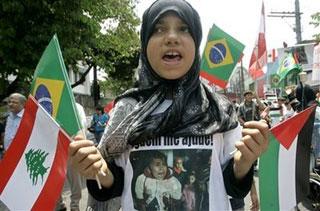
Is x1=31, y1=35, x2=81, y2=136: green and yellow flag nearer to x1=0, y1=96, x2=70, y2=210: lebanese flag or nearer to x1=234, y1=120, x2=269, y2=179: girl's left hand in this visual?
x1=0, y1=96, x2=70, y2=210: lebanese flag

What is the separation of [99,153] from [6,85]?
10.5 meters

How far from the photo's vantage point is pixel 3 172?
8.79 ft

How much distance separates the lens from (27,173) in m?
2.57

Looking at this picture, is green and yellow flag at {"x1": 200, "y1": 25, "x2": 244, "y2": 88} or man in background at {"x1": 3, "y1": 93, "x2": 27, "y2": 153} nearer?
man in background at {"x1": 3, "y1": 93, "x2": 27, "y2": 153}

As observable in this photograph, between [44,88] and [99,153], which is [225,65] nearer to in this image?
[44,88]

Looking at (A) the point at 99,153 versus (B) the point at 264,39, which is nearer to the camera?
(A) the point at 99,153

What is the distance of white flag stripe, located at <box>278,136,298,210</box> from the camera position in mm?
2398

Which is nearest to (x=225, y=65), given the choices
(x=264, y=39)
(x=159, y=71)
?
(x=264, y=39)

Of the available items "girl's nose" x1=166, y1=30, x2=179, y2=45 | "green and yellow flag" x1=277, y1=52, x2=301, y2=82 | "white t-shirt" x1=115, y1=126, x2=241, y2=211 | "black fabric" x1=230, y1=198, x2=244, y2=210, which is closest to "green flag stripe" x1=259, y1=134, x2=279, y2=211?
"black fabric" x1=230, y1=198, x2=244, y2=210

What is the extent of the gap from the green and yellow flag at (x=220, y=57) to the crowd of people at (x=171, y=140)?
16.6ft

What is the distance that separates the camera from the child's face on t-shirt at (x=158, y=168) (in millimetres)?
1752

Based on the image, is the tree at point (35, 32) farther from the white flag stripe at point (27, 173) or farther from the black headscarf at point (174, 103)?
the black headscarf at point (174, 103)

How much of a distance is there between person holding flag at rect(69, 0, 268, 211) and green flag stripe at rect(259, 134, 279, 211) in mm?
614

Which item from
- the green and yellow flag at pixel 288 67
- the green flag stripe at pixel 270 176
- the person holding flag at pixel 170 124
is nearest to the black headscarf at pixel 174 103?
the person holding flag at pixel 170 124
